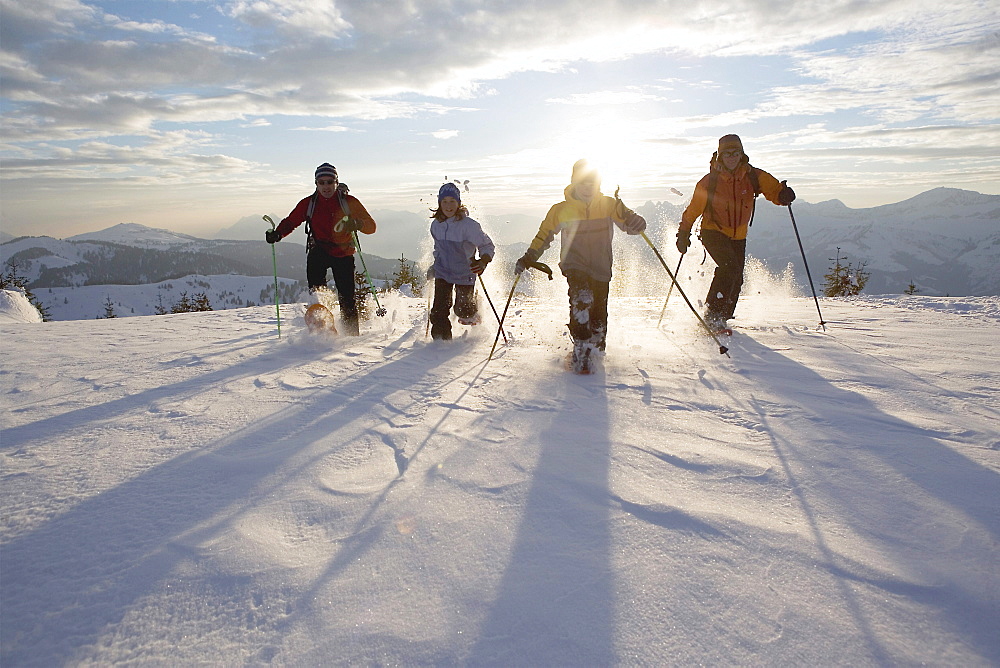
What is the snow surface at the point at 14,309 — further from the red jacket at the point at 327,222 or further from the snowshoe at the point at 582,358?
the snowshoe at the point at 582,358

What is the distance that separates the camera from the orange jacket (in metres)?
6.29

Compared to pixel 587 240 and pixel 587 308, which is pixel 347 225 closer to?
pixel 587 240

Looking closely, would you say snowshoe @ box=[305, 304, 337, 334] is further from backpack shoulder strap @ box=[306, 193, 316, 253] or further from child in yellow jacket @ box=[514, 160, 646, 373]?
child in yellow jacket @ box=[514, 160, 646, 373]

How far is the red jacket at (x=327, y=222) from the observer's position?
642 cm

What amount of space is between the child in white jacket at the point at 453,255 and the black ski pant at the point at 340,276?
1.10 meters

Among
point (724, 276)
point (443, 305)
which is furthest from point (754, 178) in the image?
point (443, 305)

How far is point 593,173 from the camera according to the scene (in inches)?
193

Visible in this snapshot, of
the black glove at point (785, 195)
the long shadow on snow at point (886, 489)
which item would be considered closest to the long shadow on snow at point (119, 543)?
the long shadow on snow at point (886, 489)

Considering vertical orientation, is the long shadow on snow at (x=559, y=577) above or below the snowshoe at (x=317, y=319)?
below

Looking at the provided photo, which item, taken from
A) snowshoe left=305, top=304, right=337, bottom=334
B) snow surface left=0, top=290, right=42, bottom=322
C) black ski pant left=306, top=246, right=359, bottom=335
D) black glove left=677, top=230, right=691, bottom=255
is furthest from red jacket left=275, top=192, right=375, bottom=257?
snow surface left=0, top=290, right=42, bottom=322

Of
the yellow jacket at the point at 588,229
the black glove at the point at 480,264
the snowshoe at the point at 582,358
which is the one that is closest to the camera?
the snowshoe at the point at 582,358

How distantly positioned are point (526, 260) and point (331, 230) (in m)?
2.81

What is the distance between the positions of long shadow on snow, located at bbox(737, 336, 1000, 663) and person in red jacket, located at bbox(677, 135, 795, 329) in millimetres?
2780

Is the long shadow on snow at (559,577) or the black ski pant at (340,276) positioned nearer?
the long shadow on snow at (559,577)
